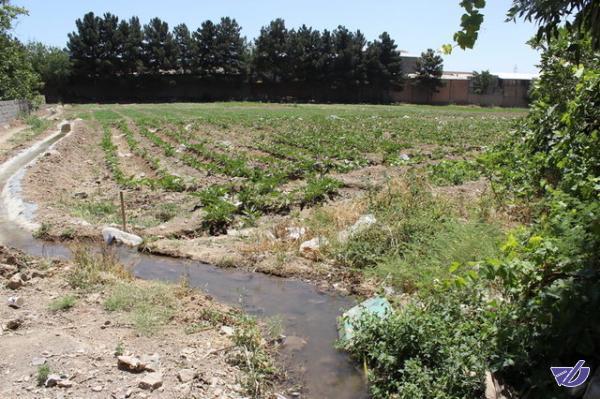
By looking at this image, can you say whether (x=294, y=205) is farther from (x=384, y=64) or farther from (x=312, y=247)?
(x=384, y=64)

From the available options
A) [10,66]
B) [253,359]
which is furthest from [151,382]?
[10,66]

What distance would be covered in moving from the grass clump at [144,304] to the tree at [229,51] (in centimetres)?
6215

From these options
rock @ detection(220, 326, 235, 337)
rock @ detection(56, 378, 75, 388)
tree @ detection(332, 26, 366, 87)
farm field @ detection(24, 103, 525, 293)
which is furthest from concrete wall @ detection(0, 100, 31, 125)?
tree @ detection(332, 26, 366, 87)

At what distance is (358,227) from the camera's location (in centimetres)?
856

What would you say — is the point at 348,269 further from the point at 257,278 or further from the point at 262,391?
the point at 262,391

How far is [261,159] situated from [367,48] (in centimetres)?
5738

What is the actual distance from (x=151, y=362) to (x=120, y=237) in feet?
15.7

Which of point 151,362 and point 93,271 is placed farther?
point 93,271

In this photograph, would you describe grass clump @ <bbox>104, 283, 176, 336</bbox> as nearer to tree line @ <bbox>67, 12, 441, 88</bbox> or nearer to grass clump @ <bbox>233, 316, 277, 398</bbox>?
grass clump @ <bbox>233, 316, 277, 398</bbox>

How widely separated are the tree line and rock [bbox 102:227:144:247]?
2269 inches

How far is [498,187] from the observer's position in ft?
31.5

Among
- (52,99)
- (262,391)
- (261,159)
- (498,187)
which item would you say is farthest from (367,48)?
(262,391)

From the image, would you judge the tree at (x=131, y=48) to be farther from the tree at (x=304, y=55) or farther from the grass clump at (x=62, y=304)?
the grass clump at (x=62, y=304)

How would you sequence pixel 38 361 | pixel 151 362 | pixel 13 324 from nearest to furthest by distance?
1. pixel 38 361
2. pixel 151 362
3. pixel 13 324
